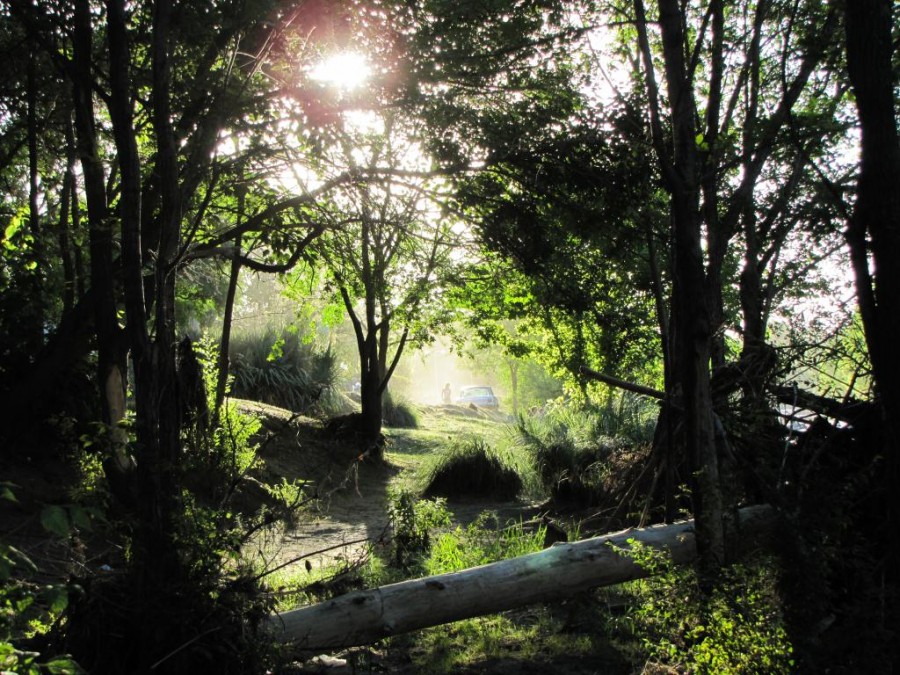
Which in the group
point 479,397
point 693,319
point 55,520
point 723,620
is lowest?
point 479,397

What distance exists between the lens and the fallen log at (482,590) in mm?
4262

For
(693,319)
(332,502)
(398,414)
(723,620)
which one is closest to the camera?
(723,620)

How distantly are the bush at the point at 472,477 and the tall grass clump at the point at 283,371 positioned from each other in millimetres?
5292

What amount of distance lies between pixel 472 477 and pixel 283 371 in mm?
8206

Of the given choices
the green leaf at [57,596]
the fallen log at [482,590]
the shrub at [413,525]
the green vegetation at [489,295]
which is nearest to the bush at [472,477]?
the green vegetation at [489,295]

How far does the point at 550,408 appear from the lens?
542 inches

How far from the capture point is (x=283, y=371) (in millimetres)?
18688

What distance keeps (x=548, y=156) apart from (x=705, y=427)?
8.34ft

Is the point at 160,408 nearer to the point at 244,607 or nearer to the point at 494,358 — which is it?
the point at 244,607

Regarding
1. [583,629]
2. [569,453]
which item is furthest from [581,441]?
[583,629]

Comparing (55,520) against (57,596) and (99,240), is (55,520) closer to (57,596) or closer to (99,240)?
(57,596)

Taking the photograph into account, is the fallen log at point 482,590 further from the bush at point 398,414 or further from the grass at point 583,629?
the bush at point 398,414

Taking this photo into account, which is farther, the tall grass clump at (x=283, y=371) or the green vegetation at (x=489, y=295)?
the tall grass clump at (x=283, y=371)

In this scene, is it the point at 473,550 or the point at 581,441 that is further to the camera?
the point at 581,441
